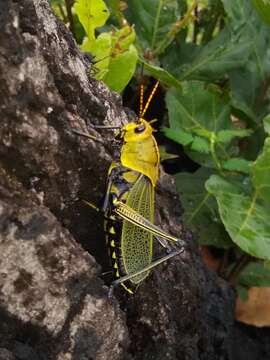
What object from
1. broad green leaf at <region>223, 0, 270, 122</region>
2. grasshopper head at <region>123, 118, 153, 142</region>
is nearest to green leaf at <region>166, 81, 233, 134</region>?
broad green leaf at <region>223, 0, 270, 122</region>

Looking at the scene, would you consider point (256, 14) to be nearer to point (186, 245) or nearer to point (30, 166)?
point (186, 245)

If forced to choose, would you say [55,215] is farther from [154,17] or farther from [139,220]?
[154,17]

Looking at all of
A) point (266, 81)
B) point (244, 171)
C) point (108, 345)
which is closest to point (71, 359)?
point (108, 345)

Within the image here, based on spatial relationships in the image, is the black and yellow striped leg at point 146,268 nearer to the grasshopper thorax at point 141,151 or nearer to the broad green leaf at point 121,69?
the grasshopper thorax at point 141,151

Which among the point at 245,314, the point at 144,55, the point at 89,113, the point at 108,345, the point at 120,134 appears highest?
the point at 89,113

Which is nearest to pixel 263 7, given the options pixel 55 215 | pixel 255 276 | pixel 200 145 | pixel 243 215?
pixel 200 145

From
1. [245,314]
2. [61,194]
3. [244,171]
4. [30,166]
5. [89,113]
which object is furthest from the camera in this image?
[245,314]
